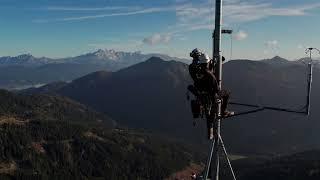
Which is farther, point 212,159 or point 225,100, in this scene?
point 225,100

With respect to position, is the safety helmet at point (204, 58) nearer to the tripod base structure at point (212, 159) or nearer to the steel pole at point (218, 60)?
the steel pole at point (218, 60)

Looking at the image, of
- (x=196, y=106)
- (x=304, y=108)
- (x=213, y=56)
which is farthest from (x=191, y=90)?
(x=304, y=108)

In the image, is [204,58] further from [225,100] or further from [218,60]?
[225,100]

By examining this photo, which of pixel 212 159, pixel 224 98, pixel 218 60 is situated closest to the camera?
pixel 218 60

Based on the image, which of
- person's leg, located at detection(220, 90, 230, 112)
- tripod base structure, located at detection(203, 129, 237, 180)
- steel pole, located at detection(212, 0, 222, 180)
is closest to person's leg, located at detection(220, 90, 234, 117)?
person's leg, located at detection(220, 90, 230, 112)

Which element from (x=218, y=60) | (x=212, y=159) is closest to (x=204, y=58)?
(x=218, y=60)

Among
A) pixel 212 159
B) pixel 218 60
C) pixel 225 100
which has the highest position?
pixel 218 60

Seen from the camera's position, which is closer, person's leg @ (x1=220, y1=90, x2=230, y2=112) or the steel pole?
the steel pole

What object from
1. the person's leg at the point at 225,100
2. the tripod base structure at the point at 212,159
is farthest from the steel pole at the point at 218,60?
the person's leg at the point at 225,100

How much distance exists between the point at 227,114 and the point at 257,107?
173 centimetres

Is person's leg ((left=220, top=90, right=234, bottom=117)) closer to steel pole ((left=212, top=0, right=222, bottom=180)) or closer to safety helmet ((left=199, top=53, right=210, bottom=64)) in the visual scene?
steel pole ((left=212, top=0, right=222, bottom=180))

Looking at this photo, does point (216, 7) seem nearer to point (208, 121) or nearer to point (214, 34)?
point (214, 34)

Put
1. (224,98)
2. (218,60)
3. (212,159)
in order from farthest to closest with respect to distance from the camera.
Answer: (224,98) < (212,159) < (218,60)

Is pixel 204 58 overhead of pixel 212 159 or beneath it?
overhead
